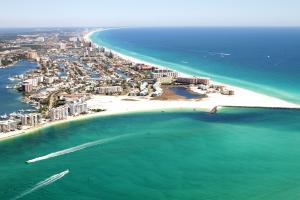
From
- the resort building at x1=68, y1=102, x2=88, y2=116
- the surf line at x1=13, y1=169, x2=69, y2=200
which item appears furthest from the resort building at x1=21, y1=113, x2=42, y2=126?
the surf line at x1=13, y1=169, x2=69, y2=200

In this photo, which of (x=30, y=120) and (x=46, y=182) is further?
(x=30, y=120)

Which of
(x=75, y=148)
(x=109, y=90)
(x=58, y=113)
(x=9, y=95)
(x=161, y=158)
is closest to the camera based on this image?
(x=161, y=158)

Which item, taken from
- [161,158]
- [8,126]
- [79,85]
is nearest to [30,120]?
[8,126]

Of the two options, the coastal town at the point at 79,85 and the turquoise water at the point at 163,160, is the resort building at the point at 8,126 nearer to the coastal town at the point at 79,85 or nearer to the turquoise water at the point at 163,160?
the coastal town at the point at 79,85

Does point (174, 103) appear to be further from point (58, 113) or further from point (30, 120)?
point (30, 120)

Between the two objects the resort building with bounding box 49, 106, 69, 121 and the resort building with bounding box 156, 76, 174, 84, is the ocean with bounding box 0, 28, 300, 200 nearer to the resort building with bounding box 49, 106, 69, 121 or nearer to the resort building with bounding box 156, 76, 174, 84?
the resort building with bounding box 49, 106, 69, 121

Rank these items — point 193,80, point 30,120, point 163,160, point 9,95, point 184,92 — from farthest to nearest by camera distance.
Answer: point 193,80, point 184,92, point 9,95, point 30,120, point 163,160

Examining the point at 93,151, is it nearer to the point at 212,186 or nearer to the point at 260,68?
the point at 212,186

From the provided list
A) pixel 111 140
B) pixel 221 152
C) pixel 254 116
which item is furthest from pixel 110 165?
pixel 254 116

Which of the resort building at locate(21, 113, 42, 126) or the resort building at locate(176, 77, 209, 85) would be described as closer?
the resort building at locate(21, 113, 42, 126)
